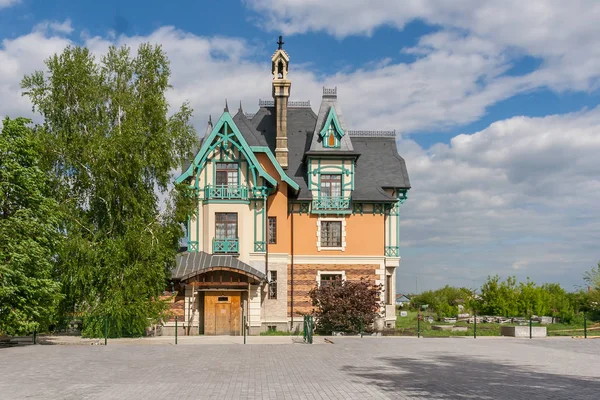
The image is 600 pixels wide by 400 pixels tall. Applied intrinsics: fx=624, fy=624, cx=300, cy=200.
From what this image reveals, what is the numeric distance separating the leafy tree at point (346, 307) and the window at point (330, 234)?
3391 millimetres

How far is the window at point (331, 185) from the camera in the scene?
3328cm

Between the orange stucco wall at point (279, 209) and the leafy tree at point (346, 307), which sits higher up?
the orange stucco wall at point (279, 209)

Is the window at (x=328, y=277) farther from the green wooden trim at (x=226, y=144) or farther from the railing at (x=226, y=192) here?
the railing at (x=226, y=192)

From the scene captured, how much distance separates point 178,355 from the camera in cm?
2034

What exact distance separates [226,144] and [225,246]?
5155 millimetres

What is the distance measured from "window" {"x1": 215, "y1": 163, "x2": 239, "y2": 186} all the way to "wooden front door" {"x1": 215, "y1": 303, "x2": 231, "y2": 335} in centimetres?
616

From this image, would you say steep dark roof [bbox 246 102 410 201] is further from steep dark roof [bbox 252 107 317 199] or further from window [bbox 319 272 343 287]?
window [bbox 319 272 343 287]

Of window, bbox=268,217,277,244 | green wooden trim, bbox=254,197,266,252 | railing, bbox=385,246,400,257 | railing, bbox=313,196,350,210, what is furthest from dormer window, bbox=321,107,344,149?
railing, bbox=385,246,400,257

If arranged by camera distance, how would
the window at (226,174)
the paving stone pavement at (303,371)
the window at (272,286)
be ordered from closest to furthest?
the paving stone pavement at (303,371), the window at (226,174), the window at (272,286)

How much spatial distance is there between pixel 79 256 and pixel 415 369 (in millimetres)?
15167

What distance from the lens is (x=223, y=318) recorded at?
3091 centimetres

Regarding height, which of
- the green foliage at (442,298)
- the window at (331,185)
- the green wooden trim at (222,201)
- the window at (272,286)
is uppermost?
the window at (331,185)

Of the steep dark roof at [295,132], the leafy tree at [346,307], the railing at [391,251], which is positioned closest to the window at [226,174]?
the steep dark roof at [295,132]

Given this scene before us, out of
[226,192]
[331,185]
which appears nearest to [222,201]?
[226,192]
